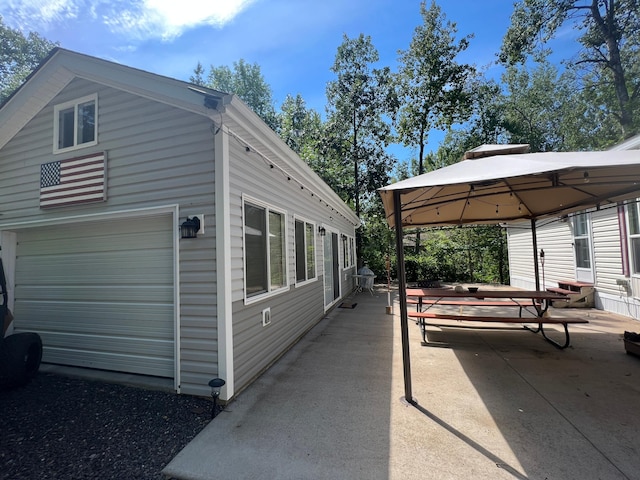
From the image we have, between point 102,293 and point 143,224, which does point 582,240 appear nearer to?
point 143,224

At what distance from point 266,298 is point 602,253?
8.07m

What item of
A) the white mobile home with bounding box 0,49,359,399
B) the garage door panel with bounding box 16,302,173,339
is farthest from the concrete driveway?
the garage door panel with bounding box 16,302,173,339

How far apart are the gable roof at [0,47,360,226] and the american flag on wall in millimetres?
869

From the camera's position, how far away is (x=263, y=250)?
410 centimetres

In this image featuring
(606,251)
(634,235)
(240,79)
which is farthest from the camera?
(240,79)

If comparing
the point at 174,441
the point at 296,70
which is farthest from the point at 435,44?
the point at 174,441

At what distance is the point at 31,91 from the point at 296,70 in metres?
10.6

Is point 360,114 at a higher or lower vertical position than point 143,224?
higher

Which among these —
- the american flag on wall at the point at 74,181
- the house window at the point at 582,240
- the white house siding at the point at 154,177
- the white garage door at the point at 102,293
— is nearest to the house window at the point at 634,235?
the house window at the point at 582,240

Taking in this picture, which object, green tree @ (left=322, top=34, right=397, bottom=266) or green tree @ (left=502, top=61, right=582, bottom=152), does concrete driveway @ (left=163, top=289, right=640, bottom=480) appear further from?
green tree @ (left=502, top=61, right=582, bottom=152)

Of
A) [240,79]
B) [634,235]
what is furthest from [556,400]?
[240,79]

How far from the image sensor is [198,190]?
321 cm

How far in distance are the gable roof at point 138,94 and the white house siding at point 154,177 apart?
0.35ft

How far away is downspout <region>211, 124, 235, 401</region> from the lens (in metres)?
3.02
